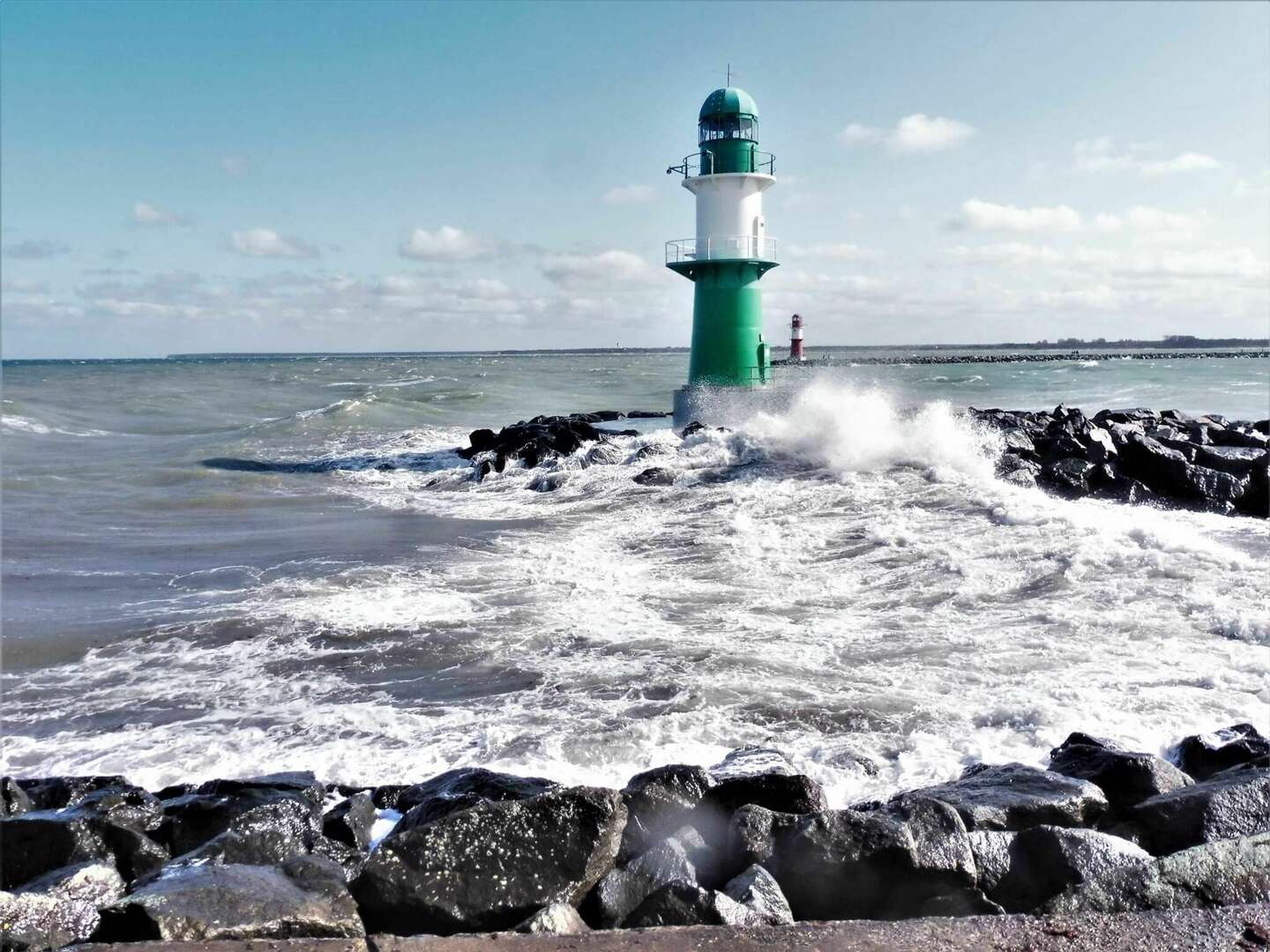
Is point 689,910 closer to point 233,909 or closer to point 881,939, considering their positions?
point 881,939

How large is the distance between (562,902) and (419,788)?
1.33 meters

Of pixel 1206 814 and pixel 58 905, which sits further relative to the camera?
pixel 1206 814

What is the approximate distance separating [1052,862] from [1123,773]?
97 cm

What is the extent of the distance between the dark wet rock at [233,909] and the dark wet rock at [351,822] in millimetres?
748

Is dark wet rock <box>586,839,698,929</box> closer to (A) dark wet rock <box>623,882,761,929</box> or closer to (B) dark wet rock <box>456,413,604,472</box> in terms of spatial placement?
(A) dark wet rock <box>623,882,761,929</box>

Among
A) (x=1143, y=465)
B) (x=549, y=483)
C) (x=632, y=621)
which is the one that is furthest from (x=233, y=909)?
(x=1143, y=465)

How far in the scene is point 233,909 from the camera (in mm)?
2613

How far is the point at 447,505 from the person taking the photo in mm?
12312

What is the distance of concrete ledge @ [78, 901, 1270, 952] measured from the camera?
2453 mm

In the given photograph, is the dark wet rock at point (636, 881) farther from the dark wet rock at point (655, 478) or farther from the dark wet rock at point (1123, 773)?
the dark wet rock at point (655, 478)

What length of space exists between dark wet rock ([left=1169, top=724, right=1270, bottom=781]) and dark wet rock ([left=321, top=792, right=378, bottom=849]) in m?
3.37

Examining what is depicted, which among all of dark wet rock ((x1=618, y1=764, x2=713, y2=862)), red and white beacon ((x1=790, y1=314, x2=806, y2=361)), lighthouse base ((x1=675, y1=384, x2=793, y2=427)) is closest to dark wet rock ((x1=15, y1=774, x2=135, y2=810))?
dark wet rock ((x1=618, y1=764, x2=713, y2=862))

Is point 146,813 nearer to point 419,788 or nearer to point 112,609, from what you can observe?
point 419,788

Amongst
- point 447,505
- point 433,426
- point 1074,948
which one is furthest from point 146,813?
point 433,426
